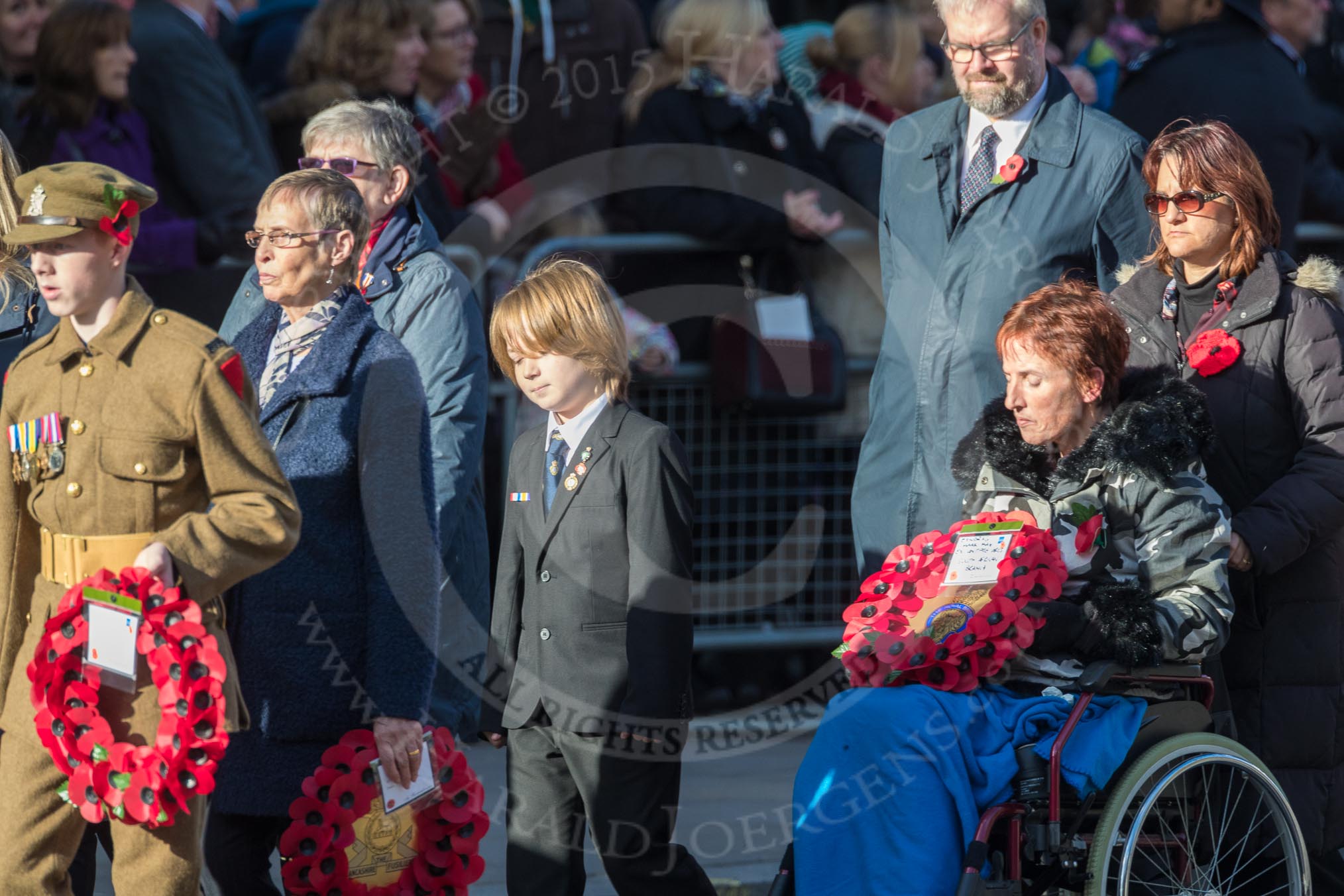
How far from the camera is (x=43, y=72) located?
662 centimetres

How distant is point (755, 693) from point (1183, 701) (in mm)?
3113

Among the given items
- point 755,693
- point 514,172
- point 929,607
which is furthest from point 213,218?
point 929,607

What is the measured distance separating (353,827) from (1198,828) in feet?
6.12

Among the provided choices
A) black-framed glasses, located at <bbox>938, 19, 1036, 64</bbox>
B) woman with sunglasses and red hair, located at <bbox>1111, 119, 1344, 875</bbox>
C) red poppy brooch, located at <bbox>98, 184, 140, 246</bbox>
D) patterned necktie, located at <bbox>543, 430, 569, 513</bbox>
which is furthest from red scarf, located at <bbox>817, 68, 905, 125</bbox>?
red poppy brooch, located at <bbox>98, 184, 140, 246</bbox>

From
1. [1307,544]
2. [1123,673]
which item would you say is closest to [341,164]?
[1123,673]

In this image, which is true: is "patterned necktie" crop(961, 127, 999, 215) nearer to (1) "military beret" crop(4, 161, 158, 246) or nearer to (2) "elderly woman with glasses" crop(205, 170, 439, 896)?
(2) "elderly woman with glasses" crop(205, 170, 439, 896)

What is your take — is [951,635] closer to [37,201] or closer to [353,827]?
[353,827]

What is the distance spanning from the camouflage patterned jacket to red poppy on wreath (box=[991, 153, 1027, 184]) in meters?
0.83

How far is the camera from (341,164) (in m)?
4.95

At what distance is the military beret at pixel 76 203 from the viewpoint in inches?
145

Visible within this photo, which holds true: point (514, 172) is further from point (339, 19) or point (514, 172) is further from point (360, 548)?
point (360, 548)

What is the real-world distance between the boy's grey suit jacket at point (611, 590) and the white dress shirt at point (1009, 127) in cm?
139

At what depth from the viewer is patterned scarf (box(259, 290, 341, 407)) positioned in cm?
418

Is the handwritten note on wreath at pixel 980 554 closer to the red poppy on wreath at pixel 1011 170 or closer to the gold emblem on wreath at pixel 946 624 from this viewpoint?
the gold emblem on wreath at pixel 946 624
